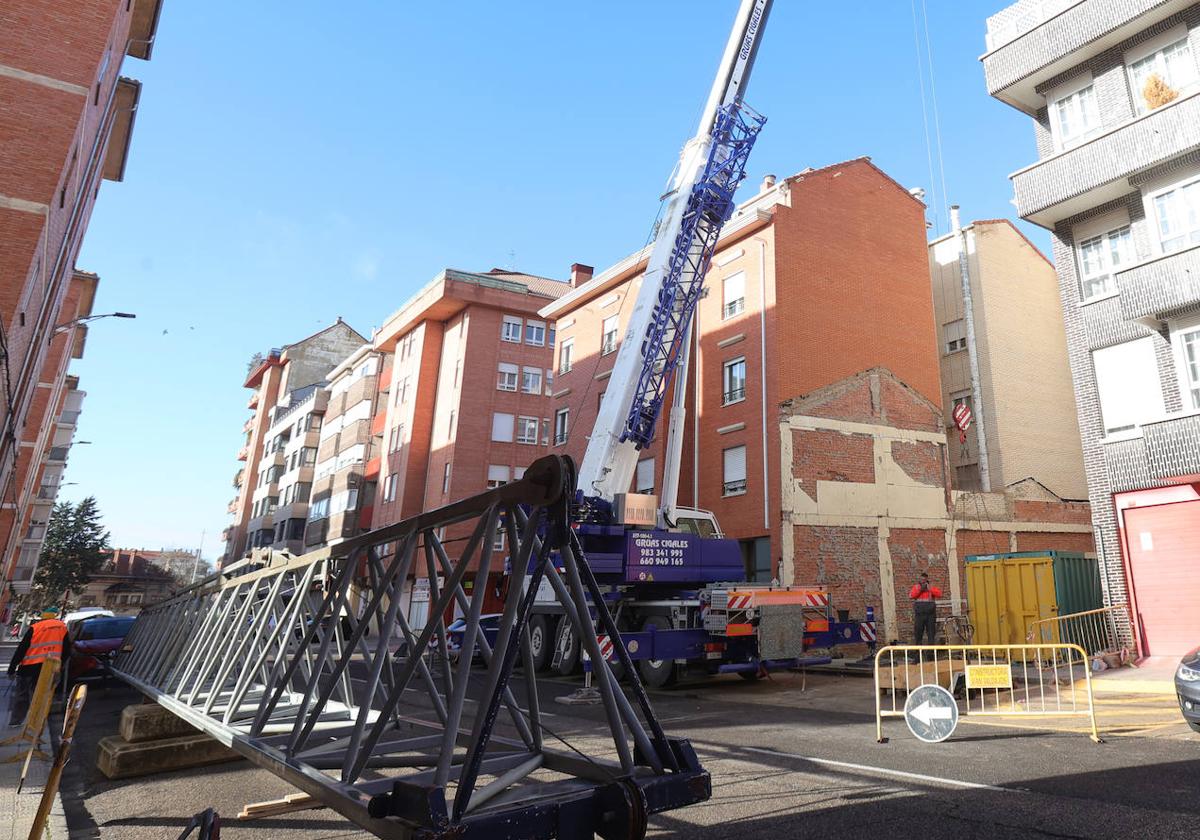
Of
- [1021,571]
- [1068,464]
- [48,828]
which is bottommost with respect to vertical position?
[48,828]

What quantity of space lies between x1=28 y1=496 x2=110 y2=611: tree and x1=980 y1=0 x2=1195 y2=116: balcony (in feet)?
247

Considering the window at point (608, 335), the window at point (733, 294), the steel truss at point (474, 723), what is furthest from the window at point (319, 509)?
the steel truss at point (474, 723)

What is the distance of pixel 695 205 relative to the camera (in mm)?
16688

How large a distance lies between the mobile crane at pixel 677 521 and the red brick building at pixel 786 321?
5714 mm

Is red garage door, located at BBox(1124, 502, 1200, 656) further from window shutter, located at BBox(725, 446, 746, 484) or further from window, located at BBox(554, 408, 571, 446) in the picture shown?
window, located at BBox(554, 408, 571, 446)

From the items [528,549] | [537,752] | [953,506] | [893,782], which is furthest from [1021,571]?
[528,549]

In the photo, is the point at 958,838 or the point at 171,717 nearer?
the point at 958,838

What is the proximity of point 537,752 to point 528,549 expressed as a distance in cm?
187

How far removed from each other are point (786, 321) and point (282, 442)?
167 ft

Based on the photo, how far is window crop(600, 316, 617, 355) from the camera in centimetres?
2897

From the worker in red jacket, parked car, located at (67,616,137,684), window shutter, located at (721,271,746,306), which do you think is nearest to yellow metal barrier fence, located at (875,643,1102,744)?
the worker in red jacket

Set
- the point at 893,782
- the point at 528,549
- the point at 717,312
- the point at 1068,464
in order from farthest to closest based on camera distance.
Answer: the point at 1068,464 < the point at 717,312 < the point at 893,782 < the point at 528,549

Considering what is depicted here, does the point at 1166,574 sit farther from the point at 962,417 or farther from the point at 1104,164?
the point at 962,417

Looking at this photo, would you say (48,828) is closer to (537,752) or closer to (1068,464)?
(537,752)
